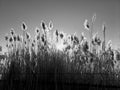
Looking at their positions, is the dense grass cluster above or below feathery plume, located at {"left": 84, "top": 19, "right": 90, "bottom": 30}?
below

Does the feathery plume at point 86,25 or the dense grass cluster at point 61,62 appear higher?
the feathery plume at point 86,25

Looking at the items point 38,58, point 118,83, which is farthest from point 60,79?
point 118,83

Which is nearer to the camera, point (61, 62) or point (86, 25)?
point (61, 62)

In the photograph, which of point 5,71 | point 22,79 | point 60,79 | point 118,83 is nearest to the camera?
point 118,83

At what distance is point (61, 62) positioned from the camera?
2748 mm

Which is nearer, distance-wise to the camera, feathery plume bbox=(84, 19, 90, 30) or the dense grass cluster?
the dense grass cluster

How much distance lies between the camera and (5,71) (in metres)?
3.11

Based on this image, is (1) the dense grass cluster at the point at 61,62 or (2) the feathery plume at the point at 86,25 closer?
(1) the dense grass cluster at the point at 61,62

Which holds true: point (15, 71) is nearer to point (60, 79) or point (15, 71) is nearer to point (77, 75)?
point (60, 79)

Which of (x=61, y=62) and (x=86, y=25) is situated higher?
(x=86, y=25)

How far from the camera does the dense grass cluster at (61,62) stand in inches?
103

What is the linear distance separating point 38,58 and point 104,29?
1.19 m

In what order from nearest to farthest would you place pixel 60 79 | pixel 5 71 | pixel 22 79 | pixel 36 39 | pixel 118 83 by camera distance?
pixel 118 83 → pixel 60 79 → pixel 22 79 → pixel 5 71 → pixel 36 39

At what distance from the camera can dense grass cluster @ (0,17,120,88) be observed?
2.62 metres
